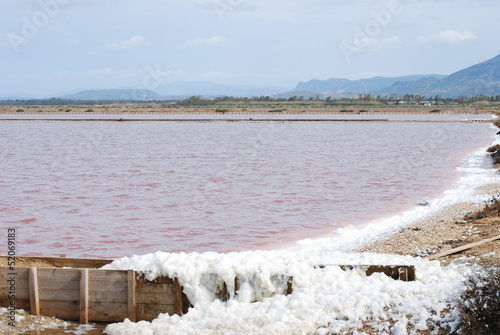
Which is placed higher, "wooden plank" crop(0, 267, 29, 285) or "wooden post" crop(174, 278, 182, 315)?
"wooden plank" crop(0, 267, 29, 285)

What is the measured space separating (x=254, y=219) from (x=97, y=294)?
6.94 m

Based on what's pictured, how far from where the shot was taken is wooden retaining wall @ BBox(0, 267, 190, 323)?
274 inches

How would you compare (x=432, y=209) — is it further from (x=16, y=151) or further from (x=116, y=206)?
(x=16, y=151)

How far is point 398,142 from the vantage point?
41375mm

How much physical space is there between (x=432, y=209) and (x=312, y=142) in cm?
2764

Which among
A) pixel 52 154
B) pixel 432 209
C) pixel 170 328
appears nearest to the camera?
pixel 170 328

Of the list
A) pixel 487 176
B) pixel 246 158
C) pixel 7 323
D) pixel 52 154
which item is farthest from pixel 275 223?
pixel 52 154

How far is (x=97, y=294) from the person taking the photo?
6.99 metres

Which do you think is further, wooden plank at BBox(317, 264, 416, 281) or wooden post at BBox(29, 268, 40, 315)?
wooden post at BBox(29, 268, 40, 315)

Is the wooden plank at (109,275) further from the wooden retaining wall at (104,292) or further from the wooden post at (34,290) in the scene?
the wooden post at (34,290)

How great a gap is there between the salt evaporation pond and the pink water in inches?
2.5

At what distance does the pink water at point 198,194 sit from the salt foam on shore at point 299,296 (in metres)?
3.71

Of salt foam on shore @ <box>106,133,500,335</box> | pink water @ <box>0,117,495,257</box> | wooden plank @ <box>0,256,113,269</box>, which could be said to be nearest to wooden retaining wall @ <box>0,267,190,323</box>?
salt foam on shore @ <box>106,133,500,335</box>

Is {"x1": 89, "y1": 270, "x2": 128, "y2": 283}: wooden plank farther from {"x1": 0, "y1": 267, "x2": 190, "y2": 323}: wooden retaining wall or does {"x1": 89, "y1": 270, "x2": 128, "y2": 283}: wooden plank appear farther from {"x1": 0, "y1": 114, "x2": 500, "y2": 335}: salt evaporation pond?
{"x1": 0, "y1": 114, "x2": 500, "y2": 335}: salt evaporation pond
